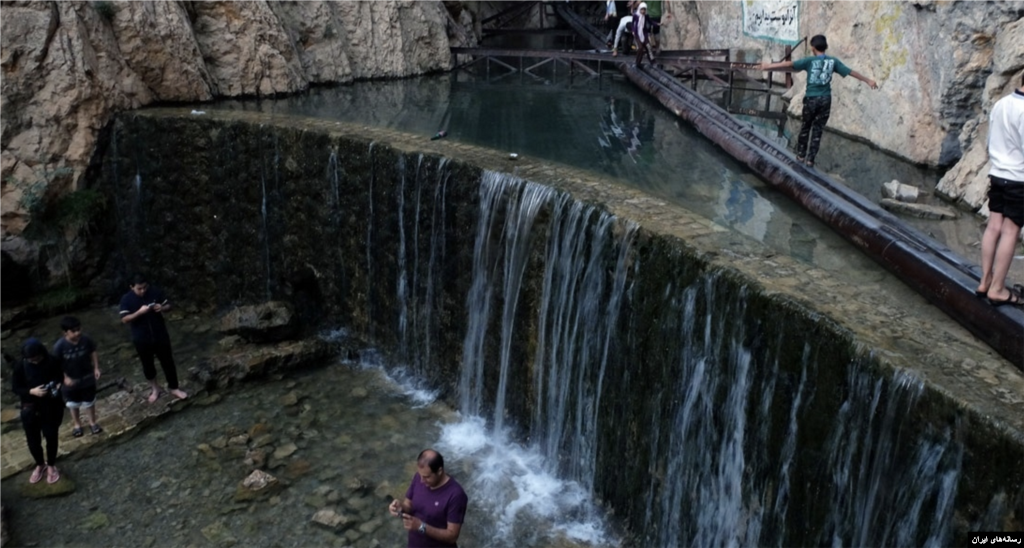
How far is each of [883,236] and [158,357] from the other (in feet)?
26.5

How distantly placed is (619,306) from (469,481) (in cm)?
255

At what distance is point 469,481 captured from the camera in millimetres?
8227

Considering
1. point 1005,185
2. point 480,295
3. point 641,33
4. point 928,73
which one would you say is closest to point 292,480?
point 480,295

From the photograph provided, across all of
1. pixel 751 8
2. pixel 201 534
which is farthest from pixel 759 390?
pixel 751 8

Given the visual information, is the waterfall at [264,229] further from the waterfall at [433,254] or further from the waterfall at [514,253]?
the waterfall at [514,253]

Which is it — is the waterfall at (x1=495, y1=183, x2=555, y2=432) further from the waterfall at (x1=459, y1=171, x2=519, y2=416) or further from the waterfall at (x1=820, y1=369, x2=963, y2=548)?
the waterfall at (x1=820, y1=369, x2=963, y2=548)

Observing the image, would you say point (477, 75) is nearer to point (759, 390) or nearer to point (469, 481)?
point (469, 481)

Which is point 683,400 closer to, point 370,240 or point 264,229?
point 370,240

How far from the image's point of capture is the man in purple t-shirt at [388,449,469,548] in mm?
5289

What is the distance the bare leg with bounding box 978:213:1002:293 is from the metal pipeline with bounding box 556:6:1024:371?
0.12m

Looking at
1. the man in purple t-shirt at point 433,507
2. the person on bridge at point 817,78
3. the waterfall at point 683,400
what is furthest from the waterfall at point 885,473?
the person on bridge at point 817,78

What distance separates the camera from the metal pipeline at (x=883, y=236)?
5.36 metres

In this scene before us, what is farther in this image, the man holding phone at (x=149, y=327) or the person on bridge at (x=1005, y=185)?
the man holding phone at (x=149, y=327)

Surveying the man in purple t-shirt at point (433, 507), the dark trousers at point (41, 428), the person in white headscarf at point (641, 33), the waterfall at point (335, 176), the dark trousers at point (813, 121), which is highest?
the person in white headscarf at point (641, 33)
